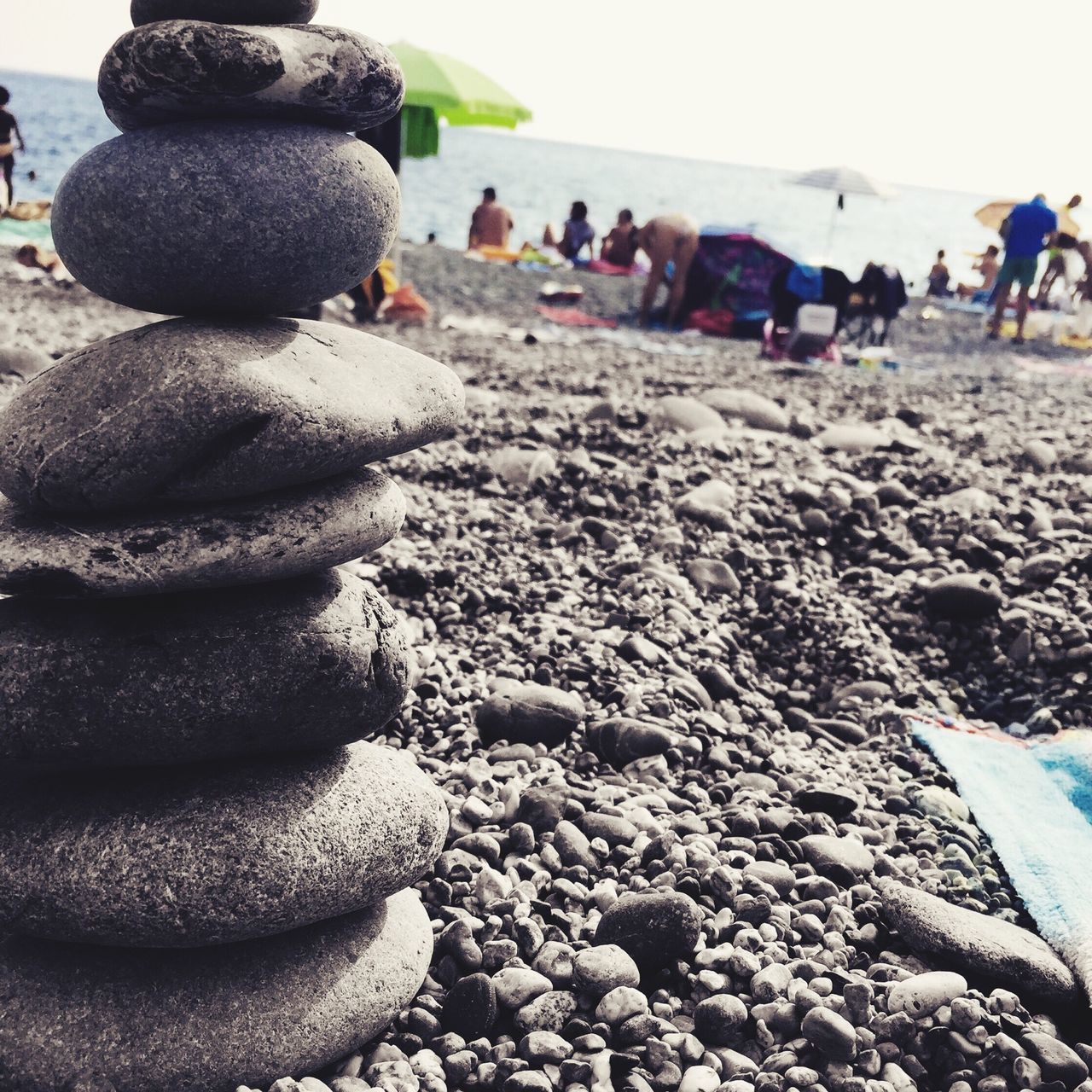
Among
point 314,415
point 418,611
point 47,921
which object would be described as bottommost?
point 418,611

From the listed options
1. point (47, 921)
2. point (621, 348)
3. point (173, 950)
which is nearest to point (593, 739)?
point (173, 950)

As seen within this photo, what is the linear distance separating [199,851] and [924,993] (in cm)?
192

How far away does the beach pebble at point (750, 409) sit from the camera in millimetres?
9195

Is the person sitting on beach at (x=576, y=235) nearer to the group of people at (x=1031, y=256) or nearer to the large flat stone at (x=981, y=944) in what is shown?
the group of people at (x=1031, y=256)

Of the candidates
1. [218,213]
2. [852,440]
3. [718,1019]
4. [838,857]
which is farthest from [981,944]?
[852,440]

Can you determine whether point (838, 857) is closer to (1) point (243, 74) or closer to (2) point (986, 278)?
(1) point (243, 74)

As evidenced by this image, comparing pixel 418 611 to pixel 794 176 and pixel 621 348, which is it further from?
pixel 794 176

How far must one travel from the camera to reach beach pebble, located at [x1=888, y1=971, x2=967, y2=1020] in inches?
110

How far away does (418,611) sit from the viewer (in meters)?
5.32

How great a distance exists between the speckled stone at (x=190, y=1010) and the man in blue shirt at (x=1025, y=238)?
54.0 ft

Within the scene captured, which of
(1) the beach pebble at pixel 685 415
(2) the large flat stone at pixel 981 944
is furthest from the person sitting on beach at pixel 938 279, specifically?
(2) the large flat stone at pixel 981 944

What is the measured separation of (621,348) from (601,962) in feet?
36.7

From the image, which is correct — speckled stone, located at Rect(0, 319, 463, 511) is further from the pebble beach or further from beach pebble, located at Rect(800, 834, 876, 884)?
beach pebble, located at Rect(800, 834, 876, 884)

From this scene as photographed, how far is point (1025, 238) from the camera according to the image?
1612 cm
